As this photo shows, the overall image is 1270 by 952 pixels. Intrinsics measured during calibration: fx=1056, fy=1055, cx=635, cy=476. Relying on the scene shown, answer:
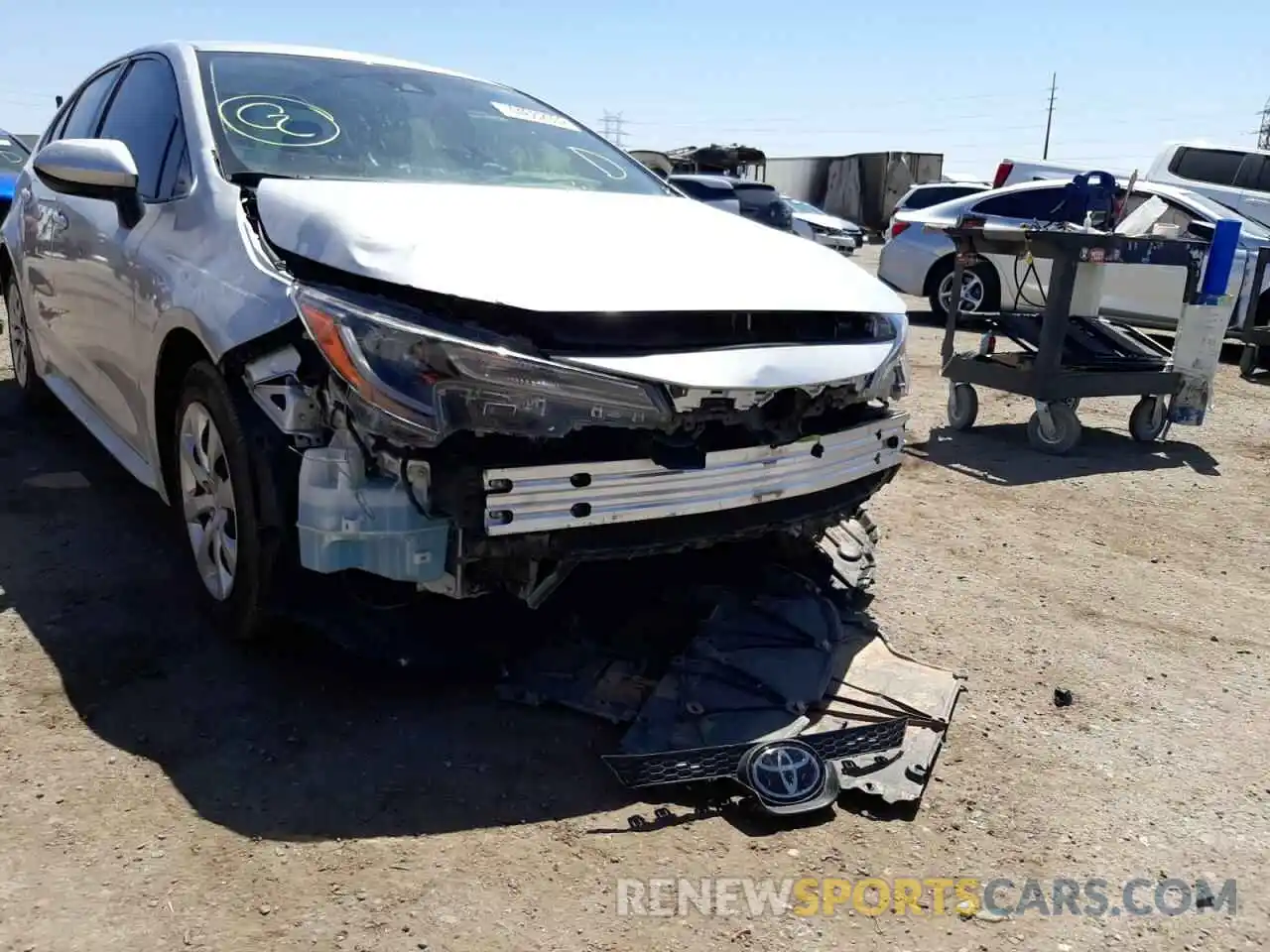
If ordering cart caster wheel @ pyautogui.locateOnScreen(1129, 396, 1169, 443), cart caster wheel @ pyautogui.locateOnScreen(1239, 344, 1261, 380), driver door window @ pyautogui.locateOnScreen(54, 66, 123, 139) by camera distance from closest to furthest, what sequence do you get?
1. driver door window @ pyautogui.locateOnScreen(54, 66, 123, 139)
2. cart caster wheel @ pyautogui.locateOnScreen(1129, 396, 1169, 443)
3. cart caster wheel @ pyautogui.locateOnScreen(1239, 344, 1261, 380)

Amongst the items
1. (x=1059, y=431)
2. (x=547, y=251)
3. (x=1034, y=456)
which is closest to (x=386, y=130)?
(x=547, y=251)

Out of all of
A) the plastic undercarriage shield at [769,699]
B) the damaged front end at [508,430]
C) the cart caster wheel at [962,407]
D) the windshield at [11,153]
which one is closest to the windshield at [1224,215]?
the cart caster wheel at [962,407]

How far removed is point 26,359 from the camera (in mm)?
5445

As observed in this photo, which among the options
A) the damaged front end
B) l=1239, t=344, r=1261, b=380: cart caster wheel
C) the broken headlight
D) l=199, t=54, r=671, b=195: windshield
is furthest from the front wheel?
the broken headlight

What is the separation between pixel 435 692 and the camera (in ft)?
9.55

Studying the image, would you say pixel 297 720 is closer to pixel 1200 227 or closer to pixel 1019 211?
pixel 1200 227

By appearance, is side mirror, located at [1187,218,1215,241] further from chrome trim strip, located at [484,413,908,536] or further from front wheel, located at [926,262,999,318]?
chrome trim strip, located at [484,413,908,536]

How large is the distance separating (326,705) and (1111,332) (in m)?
5.74

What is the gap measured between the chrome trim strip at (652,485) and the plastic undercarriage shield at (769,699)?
0.42 m

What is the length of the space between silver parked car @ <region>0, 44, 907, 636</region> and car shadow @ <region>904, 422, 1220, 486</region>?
2702 mm

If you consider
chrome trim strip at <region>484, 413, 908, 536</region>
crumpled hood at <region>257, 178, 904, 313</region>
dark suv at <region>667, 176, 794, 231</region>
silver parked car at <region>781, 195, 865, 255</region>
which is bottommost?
silver parked car at <region>781, 195, 865, 255</region>

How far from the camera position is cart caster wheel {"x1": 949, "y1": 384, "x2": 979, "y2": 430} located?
6.66 meters

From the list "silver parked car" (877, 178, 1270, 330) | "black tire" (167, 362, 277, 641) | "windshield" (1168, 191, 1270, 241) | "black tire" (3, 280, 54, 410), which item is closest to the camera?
"black tire" (167, 362, 277, 641)

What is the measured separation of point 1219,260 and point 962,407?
1.65 m
